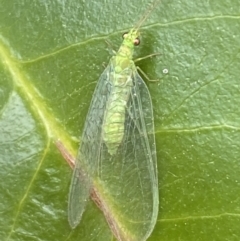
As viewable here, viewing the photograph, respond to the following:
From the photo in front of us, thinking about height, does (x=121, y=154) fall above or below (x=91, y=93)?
below

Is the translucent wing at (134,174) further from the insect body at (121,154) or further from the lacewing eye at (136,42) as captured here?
the lacewing eye at (136,42)

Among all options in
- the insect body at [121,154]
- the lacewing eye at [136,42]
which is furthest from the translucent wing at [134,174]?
the lacewing eye at [136,42]

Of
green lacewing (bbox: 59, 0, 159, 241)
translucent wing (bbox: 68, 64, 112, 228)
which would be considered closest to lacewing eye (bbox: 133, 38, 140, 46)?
green lacewing (bbox: 59, 0, 159, 241)

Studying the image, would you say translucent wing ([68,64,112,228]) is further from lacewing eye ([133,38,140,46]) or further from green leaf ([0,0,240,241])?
A: lacewing eye ([133,38,140,46])

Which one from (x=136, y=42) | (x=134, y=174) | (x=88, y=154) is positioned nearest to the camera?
(x=136, y=42)

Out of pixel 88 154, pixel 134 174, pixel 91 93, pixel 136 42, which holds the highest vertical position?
pixel 136 42

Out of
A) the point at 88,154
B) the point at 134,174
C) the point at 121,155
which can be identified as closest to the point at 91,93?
the point at 88,154

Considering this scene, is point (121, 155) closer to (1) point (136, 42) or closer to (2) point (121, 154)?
(2) point (121, 154)
